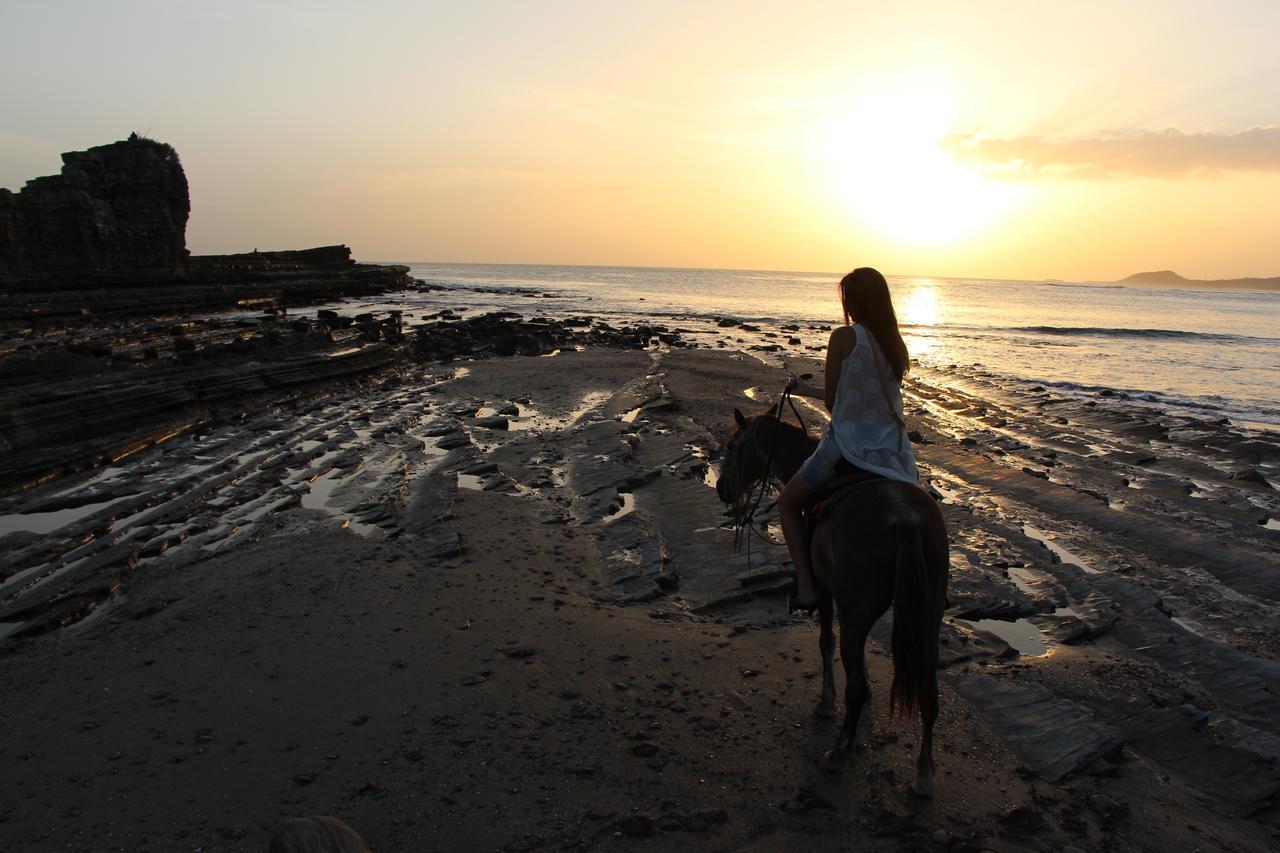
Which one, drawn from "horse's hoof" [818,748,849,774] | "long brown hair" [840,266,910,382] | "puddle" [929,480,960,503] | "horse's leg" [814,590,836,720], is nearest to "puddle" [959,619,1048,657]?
"horse's leg" [814,590,836,720]

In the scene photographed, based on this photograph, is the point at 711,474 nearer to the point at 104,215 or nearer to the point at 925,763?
the point at 925,763

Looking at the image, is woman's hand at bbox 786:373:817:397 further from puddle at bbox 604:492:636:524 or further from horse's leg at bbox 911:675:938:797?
puddle at bbox 604:492:636:524

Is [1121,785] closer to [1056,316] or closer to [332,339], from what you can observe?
[332,339]

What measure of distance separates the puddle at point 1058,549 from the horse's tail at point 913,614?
5780 millimetres

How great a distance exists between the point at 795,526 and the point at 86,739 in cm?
547

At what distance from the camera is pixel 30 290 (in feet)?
140

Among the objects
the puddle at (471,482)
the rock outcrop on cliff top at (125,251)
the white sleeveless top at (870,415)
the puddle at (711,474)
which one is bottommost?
the puddle at (471,482)

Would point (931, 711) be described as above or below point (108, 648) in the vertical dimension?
above

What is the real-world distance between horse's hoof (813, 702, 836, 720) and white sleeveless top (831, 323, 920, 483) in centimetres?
205

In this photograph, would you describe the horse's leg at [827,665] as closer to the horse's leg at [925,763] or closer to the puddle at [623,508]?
the horse's leg at [925,763]

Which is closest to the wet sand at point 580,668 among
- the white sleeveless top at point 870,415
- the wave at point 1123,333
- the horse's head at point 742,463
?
the horse's head at point 742,463

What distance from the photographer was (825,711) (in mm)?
5559

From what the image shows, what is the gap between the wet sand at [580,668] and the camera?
173 inches

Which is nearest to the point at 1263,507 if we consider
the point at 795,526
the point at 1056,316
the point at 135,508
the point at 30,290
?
the point at 795,526
